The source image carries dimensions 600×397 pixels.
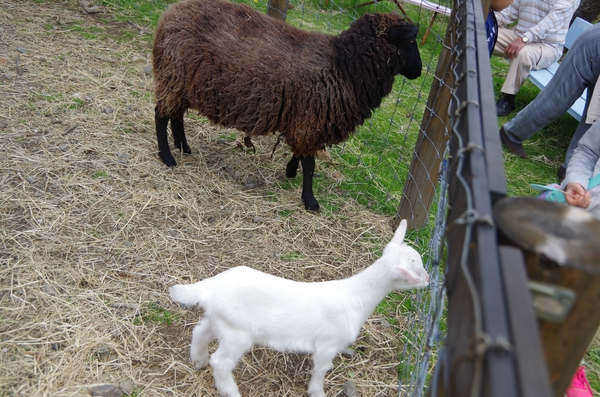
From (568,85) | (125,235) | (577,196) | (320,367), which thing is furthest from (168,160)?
(568,85)

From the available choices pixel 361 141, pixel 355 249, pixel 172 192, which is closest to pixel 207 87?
pixel 172 192

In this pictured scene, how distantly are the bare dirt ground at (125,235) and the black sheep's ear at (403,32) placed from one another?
49.2 inches

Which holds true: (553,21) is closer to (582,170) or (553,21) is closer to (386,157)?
(386,157)

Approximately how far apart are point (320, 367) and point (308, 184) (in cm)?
175

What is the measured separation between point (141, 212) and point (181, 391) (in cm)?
142

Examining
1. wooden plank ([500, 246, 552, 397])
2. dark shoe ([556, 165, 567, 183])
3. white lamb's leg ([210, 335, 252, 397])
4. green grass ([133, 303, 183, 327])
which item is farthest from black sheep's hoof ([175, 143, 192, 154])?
dark shoe ([556, 165, 567, 183])

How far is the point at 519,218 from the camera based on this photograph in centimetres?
102

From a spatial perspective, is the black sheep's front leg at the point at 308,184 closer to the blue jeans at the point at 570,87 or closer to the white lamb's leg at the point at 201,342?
the white lamb's leg at the point at 201,342

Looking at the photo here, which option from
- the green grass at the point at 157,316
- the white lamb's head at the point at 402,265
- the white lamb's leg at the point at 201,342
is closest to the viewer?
the white lamb's head at the point at 402,265

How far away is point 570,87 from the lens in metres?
5.02

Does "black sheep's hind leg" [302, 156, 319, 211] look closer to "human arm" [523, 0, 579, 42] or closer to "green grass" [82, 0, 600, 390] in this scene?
"green grass" [82, 0, 600, 390]

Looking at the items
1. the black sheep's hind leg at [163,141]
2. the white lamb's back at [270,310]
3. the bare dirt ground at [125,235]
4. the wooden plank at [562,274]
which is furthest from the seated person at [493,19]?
the wooden plank at [562,274]

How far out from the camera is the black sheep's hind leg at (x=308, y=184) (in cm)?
370

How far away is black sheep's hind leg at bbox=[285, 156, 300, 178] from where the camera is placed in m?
3.99
